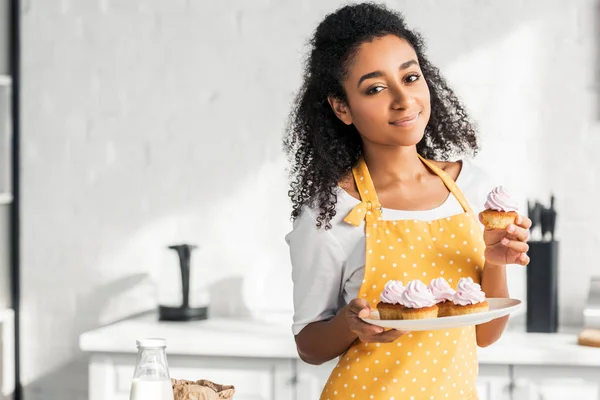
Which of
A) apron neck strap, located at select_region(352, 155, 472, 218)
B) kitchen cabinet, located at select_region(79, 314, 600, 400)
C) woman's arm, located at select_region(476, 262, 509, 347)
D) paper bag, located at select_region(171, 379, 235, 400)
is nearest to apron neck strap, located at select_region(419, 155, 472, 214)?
apron neck strap, located at select_region(352, 155, 472, 218)

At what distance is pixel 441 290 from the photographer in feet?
4.75

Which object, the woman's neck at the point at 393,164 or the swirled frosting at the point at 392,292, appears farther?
the woman's neck at the point at 393,164

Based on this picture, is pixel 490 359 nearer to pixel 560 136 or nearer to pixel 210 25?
pixel 560 136

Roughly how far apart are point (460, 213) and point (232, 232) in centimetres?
165

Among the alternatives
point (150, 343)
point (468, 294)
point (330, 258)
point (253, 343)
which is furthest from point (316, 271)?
point (253, 343)

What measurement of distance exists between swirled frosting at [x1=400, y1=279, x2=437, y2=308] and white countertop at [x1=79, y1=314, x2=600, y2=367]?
113 centimetres

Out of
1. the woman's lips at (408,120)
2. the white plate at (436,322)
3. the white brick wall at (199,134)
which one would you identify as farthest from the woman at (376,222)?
the white brick wall at (199,134)

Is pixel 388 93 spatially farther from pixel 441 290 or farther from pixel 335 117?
pixel 441 290

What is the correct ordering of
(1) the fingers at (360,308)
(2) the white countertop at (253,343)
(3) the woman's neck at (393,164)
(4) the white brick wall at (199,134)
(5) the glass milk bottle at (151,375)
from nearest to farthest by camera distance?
(5) the glass milk bottle at (151,375)
(1) the fingers at (360,308)
(3) the woman's neck at (393,164)
(2) the white countertop at (253,343)
(4) the white brick wall at (199,134)

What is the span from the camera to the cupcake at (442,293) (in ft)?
4.71

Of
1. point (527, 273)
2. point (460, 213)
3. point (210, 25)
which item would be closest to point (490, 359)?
point (527, 273)

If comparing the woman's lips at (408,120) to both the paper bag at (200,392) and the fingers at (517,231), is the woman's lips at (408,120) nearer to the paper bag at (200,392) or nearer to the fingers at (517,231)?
the fingers at (517,231)

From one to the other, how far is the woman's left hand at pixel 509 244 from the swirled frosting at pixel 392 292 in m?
0.15

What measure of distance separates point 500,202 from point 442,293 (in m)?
0.17
